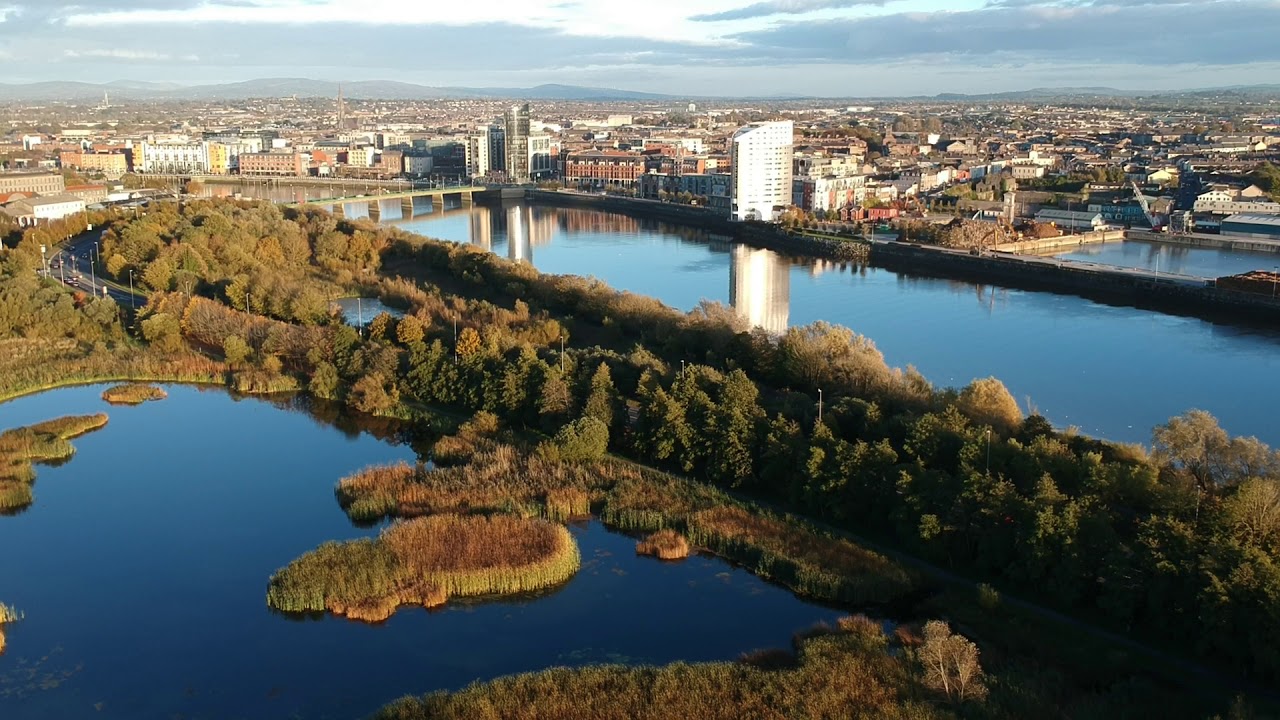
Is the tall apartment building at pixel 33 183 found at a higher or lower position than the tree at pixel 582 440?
higher

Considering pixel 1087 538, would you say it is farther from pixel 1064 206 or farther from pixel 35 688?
pixel 1064 206

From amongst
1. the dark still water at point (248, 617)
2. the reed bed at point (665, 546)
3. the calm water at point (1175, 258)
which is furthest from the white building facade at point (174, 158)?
the reed bed at point (665, 546)

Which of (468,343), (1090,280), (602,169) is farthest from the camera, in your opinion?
(602,169)

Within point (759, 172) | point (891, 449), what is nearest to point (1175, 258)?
point (759, 172)

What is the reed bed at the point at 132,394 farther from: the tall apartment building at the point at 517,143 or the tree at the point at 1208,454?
the tall apartment building at the point at 517,143

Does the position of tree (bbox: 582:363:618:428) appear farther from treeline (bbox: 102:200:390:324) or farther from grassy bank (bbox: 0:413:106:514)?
treeline (bbox: 102:200:390:324)

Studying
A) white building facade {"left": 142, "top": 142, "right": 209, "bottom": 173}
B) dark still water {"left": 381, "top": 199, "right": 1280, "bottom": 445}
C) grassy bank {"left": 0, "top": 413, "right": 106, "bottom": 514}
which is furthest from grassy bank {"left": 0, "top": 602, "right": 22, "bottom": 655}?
white building facade {"left": 142, "top": 142, "right": 209, "bottom": 173}

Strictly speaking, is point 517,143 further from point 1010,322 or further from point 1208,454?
point 1208,454
